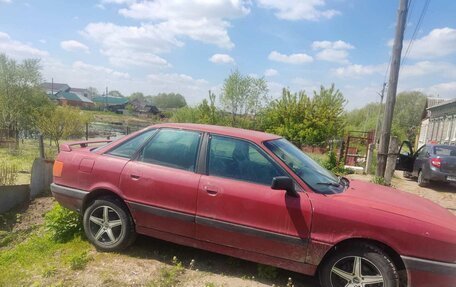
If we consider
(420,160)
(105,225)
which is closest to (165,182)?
(105,225)

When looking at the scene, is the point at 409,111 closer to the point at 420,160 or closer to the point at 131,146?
the point at 420,160

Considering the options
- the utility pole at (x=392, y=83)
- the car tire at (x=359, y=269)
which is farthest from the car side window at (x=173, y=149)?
the utility pole at (x=392, y=83)

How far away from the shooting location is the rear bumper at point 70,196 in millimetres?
4617

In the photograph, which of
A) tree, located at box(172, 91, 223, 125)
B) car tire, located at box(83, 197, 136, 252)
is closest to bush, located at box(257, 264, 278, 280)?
car tire, located at box(83, 197, 136, 252)

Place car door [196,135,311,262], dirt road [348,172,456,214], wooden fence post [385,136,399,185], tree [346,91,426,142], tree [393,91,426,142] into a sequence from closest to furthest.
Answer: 1. car door [196,135,311,262]
2. wooden fence post [385,136,399,185]
3. dirt road [348,172,456,214]
4. tree [346,91,426,142]
5. tree [393,91,426,142]

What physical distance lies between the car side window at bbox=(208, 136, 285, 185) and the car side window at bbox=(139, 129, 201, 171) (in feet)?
0.76

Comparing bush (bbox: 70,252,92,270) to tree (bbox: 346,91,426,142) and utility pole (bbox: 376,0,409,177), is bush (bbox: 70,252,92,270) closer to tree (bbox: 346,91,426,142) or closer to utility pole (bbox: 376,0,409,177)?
utility pole (bbox: 376,0,409,177)

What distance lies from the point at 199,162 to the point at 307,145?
16.6 metres

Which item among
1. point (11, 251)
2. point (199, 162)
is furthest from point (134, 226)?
point (11, 251)

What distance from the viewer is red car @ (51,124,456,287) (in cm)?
346

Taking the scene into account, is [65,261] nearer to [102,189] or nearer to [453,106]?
[102,189]

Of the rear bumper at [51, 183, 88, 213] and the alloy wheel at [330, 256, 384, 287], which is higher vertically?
the rear bumper at [51, 183, 88, 213]

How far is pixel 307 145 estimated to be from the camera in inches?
794

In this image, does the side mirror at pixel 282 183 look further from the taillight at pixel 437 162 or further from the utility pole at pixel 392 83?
the taillight at pixel 437 162
